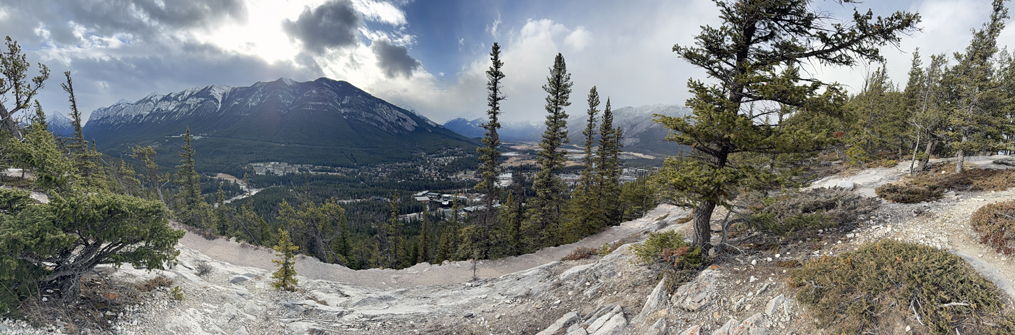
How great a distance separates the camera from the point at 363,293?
1535 centimetres

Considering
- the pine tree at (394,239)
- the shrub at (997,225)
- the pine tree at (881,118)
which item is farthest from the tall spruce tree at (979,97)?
the pine tree at (394,239)

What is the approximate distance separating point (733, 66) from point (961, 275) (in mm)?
5913

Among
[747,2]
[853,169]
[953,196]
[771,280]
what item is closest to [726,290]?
[771,280]

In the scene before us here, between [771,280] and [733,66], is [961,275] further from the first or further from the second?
[733,66]

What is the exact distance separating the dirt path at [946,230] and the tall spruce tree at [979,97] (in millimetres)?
11529

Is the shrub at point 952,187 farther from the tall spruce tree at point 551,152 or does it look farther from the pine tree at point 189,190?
the pine tree at point 189,190

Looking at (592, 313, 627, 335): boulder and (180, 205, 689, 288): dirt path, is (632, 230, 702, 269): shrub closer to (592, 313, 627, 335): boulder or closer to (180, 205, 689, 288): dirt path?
→ (592, 313, 627, 335): boulder

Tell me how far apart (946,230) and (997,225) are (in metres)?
1.07

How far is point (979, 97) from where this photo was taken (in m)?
18.5

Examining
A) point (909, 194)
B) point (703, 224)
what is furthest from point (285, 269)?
point (909, 194)

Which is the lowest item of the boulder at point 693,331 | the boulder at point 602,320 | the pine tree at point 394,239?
the pine tree at point 394,239

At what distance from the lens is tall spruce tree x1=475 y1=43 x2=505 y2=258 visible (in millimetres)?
20359

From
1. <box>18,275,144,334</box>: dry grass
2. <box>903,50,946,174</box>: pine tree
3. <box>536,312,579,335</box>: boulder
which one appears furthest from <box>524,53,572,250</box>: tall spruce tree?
<box>903,50,946,174</box>: pine tree

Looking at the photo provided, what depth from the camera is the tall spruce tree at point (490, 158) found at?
20.4 metres
